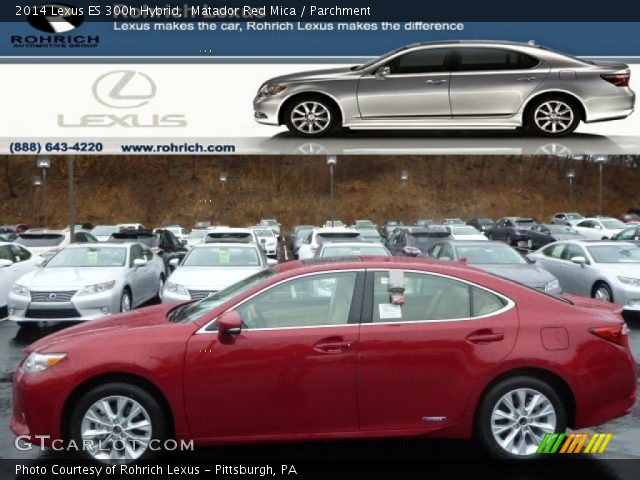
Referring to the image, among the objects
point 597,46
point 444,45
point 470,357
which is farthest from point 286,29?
point 470,357

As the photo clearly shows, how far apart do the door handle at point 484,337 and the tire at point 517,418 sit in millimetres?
314

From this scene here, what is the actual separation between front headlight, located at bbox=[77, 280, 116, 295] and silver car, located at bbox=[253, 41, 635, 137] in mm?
5061

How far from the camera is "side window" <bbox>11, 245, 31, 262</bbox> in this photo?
42.2ft

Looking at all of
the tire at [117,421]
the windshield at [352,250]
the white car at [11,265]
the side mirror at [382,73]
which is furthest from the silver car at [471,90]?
the white car at [11,265]

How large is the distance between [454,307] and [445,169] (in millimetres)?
Answer: 72790

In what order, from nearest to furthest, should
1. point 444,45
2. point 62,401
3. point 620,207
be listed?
1. point 62,401
2. point 444,45
3. point 620,207

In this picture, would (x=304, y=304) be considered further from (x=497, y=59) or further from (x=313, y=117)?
(x=497, y=59)

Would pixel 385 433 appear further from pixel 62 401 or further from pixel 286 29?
pixel 286 29

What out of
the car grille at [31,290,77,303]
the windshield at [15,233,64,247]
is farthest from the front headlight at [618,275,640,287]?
the windshield at [15,233,64,247]

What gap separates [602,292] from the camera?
10961mm

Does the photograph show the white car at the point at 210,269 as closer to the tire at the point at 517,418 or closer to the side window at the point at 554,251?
the tire at the point at 517,418

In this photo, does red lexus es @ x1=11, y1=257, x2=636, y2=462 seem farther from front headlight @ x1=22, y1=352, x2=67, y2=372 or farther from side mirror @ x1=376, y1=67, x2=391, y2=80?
side mirror @ x1=376, y1=67, x2=391, y2=80

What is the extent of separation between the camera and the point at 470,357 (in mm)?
4555

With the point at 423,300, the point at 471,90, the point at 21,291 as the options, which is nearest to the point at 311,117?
the point at 471,90
